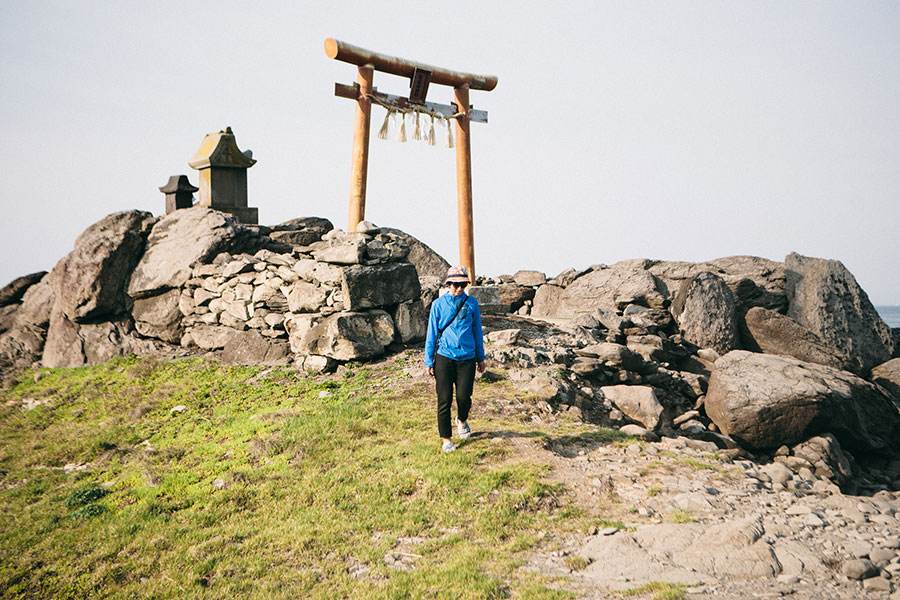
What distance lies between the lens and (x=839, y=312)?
17.4 m

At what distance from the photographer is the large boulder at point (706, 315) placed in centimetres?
1606

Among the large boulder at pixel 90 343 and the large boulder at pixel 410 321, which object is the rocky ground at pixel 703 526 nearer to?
the large boulder at pixel 410 321

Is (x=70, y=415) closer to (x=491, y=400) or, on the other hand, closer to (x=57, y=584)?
(x=57, y=584)

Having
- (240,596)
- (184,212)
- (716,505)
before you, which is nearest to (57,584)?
(240,596)

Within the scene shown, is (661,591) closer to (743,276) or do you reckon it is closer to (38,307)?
(743,276)

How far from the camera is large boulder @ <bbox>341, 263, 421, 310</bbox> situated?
12.1m

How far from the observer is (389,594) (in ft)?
17.7

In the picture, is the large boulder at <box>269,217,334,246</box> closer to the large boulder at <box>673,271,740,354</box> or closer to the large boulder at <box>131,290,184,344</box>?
the large boulder at <box>131,290,184,344</box>

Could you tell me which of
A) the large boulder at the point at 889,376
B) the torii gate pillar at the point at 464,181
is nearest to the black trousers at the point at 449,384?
the torii gate pillar at the point at 464,181

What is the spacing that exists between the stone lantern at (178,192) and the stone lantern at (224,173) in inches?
15.4

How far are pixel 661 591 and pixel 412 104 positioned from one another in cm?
1329

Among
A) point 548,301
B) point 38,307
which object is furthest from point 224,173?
point 548,301

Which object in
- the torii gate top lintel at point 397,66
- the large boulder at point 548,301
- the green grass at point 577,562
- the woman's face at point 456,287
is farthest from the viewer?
the large boulder at point 548,301

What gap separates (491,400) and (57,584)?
621 cm
